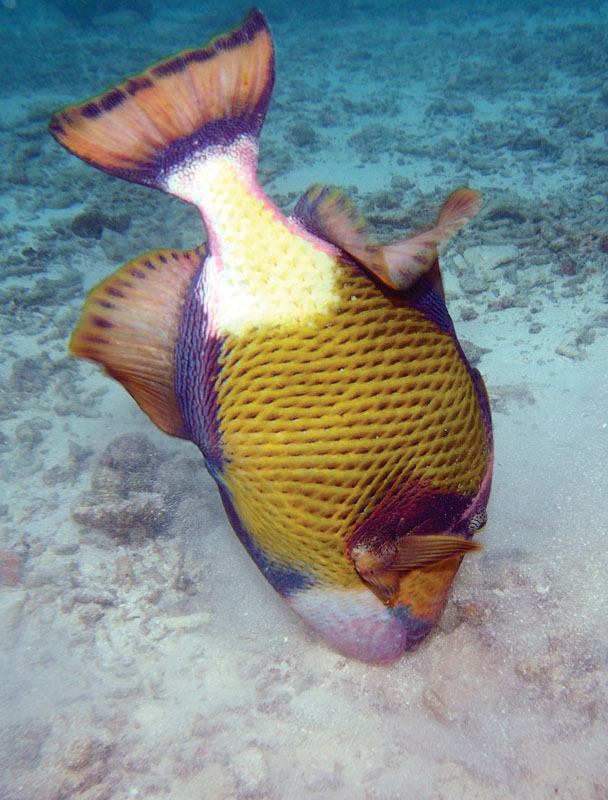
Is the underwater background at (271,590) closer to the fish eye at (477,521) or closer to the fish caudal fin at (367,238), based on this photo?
the fish eye at (477,521)

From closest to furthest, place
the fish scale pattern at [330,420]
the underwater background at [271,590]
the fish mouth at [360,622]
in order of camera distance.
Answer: the fish scale pattern at [330,420] → the fish mouth at [360,622] → the underwater background at [271,590]

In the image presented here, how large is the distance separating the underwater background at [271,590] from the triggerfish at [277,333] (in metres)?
0.54

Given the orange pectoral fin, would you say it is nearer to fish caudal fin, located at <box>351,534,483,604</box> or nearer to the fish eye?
fish caudal fin, located at <box>351,534,483,604</box>

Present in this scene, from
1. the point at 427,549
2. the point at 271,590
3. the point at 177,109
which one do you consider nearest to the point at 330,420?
the point at 427,549

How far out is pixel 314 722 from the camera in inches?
64.9

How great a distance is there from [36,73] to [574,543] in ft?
47.9

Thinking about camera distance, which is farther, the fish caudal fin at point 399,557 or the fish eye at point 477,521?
the fish eye at point 477,521

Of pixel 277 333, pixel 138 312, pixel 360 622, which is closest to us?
pixel 277 333

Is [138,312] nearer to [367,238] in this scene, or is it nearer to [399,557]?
[367,238]

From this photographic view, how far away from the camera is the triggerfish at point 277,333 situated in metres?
1.24

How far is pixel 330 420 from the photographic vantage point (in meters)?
1.24

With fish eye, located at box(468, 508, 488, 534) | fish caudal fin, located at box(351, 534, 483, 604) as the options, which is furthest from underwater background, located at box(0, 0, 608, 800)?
fish caudal fin, located at box(351, 534, 483, 604)

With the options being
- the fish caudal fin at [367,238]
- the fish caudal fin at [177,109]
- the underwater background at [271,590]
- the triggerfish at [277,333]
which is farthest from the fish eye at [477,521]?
the fish caudal fin at [177,109]

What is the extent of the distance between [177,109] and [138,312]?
0.49m
